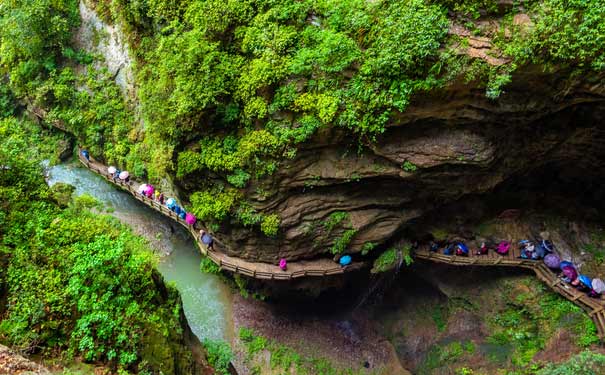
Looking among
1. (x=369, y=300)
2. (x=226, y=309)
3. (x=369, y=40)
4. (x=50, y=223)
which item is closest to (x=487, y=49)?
(x=369, y=40)

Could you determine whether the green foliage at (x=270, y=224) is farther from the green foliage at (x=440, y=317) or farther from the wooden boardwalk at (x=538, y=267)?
the green foliage at (x=440, y=317)

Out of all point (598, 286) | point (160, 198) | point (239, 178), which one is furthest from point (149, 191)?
point (598, 286)

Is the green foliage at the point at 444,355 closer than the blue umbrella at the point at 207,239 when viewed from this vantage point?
Yes

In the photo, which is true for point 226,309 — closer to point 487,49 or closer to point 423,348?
point 423,348

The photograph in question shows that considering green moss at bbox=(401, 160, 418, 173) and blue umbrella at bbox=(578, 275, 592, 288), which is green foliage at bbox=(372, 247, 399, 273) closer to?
green moss at bbox=(401, 160, 418, 173)

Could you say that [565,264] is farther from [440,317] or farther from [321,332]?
[321,332]

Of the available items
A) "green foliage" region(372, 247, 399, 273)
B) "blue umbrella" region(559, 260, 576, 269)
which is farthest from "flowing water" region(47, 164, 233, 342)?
"blue umbrella" region(559, 260, 576, 269)

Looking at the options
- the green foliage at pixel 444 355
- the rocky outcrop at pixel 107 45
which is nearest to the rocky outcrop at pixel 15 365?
the rocky outcrop at pixel 107 45
